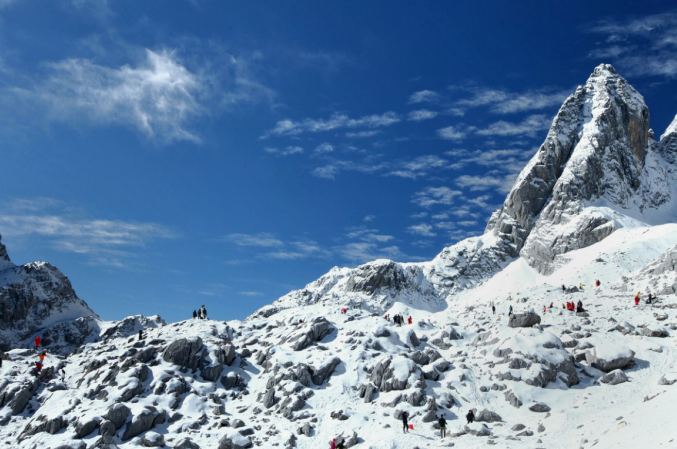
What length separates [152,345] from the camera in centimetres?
5053

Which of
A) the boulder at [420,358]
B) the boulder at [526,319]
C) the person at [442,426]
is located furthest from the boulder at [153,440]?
the boulder at [526,319]

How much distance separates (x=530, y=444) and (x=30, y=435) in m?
42.1

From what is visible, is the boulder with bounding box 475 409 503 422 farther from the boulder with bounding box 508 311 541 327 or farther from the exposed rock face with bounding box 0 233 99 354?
the exposed rock face with bounding box 0 233 99 354

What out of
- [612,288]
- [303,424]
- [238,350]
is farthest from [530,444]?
[612,288]

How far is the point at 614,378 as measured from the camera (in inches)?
1501

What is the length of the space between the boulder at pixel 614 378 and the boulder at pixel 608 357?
1.46m

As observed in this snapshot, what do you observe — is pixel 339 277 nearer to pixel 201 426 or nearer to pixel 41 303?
pixel 41 303

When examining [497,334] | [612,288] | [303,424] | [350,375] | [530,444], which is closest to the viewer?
[530,444]

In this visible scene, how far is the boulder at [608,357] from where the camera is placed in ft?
131

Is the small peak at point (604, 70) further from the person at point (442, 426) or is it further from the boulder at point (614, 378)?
the person at point (442, 426)

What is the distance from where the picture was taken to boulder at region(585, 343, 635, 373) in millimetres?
39969

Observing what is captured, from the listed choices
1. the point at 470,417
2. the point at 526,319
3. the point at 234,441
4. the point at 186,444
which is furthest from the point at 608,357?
the point at 186,444

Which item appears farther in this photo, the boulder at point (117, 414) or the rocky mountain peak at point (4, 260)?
the rocky mountain peak at point (4, 260)

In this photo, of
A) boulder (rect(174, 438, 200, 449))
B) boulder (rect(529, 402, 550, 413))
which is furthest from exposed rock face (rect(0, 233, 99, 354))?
boulder (rect(529, 402, 550, 413))
